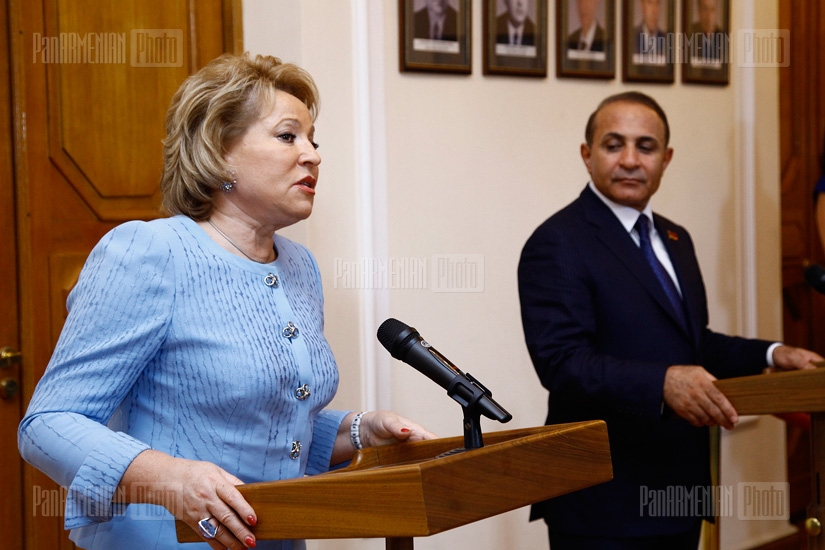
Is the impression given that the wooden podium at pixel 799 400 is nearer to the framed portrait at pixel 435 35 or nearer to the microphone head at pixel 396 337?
the microphone head at pixel 396 337

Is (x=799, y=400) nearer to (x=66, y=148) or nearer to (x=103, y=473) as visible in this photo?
(x=103, y=473)

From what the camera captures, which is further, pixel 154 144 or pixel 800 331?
pixel 800 331

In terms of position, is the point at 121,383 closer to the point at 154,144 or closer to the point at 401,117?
the point at 154,144

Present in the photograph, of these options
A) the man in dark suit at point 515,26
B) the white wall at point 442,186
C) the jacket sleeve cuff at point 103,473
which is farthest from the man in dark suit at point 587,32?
the jacket sleeve cuff at point 103,473

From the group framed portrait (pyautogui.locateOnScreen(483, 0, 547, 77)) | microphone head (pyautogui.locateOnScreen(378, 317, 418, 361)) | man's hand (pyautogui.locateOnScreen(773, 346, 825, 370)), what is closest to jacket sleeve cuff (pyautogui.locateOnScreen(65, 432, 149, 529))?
microphone head (pyautogui.locateOnScreen(378, 317, 418, 361))

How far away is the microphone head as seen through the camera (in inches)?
61.8

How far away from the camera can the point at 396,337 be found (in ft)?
5.17

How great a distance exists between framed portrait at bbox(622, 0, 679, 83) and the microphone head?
9.84ft

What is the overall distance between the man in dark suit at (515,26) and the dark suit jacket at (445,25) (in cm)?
23

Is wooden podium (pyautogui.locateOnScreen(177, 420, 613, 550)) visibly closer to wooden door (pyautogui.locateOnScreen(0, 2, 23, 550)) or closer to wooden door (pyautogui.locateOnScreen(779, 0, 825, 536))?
wooden door (pyautogui.locateOnScreen(0, 2, 23, 550))

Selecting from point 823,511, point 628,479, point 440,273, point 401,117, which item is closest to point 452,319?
point 440,273

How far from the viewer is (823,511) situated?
240 centimetres

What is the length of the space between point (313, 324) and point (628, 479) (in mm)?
1254

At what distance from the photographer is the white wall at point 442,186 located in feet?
10.8
